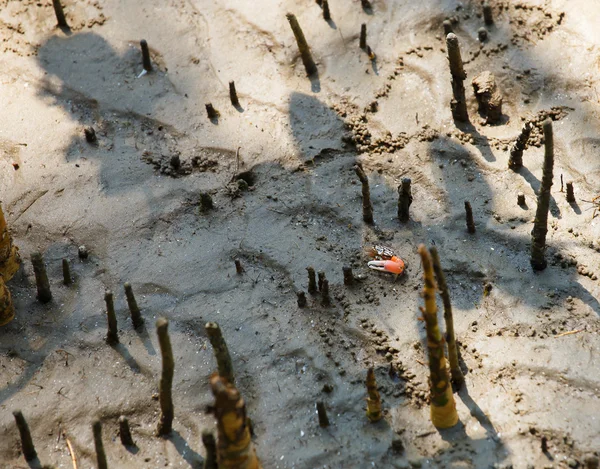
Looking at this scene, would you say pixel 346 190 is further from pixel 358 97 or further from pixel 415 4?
pixel 415 4

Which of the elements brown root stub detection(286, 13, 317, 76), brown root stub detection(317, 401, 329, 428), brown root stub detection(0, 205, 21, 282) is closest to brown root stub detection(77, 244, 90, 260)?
brown root stub detection(0, 205, 21, 282)

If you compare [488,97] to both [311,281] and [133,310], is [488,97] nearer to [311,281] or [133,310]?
[311,281]

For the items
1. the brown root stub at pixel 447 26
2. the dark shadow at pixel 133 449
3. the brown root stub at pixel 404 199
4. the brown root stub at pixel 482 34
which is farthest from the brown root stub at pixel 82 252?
the brown root stub at pixel 482 34

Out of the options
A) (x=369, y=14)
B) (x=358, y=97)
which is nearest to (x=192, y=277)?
(x=358, y=97)

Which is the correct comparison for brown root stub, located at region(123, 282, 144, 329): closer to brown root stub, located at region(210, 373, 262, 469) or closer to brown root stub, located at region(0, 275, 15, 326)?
brown root stub, located at region(0, 275, 15, 326)

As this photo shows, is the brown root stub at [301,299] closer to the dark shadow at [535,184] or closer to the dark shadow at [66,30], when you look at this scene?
the dark shadow at [535,184]

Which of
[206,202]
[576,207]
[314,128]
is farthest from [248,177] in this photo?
[576,207]
